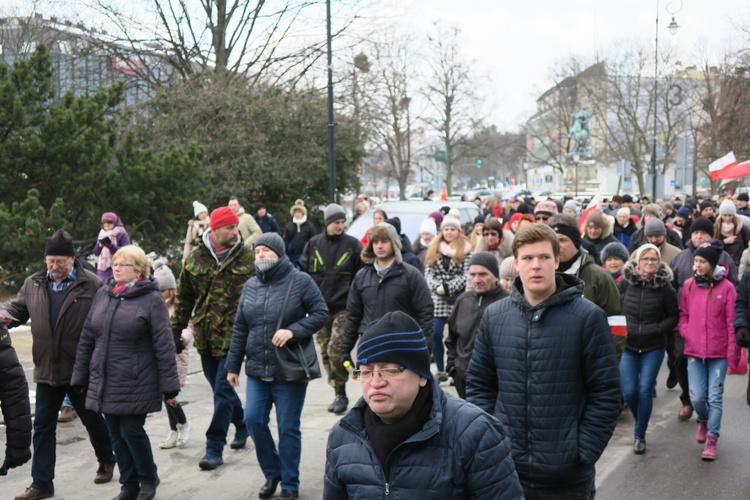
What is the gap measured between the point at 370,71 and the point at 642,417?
24.7 metres

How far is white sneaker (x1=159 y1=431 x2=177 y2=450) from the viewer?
25.6 ft

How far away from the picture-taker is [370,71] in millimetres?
31062

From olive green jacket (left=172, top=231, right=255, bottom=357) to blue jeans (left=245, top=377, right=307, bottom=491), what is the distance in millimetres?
725

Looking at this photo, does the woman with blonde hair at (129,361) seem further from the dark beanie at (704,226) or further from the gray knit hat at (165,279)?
the dark beanie at (704,226)

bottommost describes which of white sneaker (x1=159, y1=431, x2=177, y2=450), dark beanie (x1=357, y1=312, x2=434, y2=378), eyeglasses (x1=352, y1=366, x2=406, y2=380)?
white sneaker (x1=159, y1=431, x2=177, y2=450)

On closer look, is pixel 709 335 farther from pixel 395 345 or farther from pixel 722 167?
pixel 722 167

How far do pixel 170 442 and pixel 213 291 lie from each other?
1529mm

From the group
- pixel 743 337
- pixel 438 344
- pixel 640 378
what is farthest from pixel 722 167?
pixel 743 337

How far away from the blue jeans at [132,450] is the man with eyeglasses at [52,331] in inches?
20.6

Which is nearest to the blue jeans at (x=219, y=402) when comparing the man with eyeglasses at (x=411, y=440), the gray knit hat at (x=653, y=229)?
the man with eyeglasses at (x=411, y=440)

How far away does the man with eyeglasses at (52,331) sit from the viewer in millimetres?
6520

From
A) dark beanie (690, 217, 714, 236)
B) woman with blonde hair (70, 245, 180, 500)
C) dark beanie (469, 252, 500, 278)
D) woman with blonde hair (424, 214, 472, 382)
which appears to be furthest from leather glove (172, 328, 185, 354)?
dark beanie (690, 217, 714, 236)

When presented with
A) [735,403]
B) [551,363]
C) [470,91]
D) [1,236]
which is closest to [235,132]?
[1,236]

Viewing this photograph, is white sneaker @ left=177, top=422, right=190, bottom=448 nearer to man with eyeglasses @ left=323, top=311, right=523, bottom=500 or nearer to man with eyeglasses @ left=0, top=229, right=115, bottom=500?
man with eyeglasses @ left=0, top=229, right=115, bottom=500
